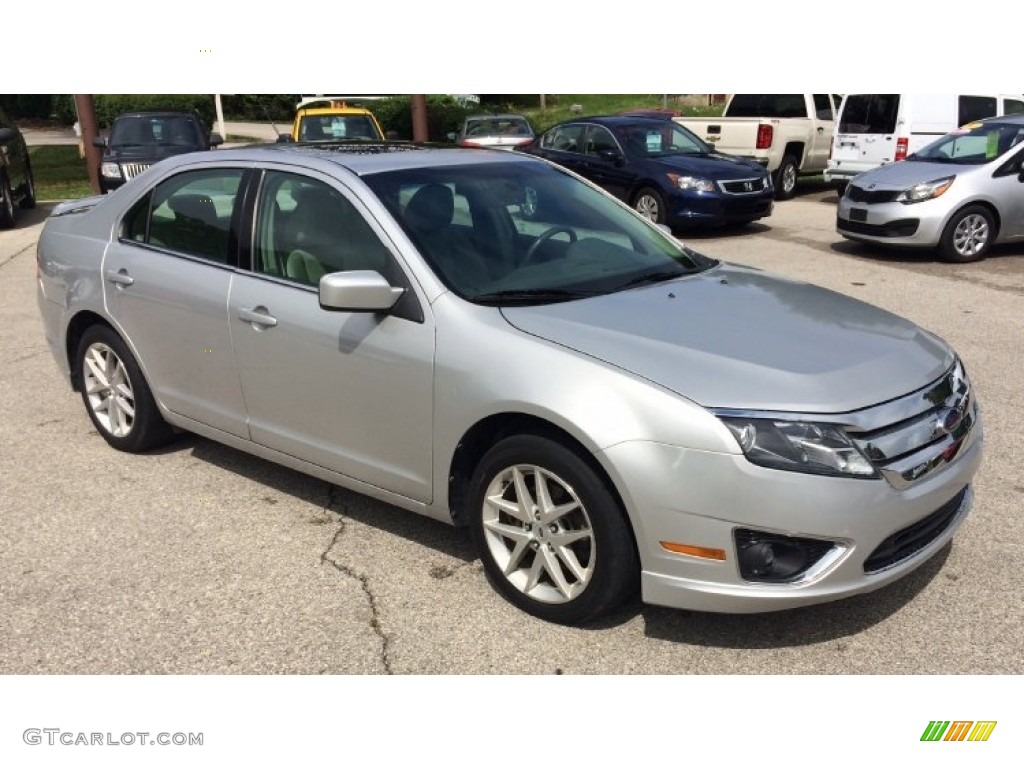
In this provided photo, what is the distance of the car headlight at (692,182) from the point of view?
42.3ft

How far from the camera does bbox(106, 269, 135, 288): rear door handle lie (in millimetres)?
5027

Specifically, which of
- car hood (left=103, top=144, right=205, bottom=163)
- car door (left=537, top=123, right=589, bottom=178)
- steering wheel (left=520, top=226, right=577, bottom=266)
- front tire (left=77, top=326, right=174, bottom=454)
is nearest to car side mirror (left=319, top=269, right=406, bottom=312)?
steering wheel (left=520, top=226, right=577, bottom=266)

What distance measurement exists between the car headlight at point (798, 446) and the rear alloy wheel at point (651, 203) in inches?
399

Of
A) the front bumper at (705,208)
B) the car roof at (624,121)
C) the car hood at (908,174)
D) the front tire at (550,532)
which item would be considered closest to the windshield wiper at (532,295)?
the front tire at (550,532)

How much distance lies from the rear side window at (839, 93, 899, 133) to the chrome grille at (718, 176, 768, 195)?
121 inches

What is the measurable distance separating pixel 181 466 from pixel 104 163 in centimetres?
1139

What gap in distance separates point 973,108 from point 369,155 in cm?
1378

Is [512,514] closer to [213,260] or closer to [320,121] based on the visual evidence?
[213,260]

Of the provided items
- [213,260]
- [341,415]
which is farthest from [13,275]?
[341,415]

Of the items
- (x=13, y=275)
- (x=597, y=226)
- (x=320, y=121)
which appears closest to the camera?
(x=597, y=226)

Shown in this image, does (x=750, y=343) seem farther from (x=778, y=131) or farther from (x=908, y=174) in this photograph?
(x=778, y=131)

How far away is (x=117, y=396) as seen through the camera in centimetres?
539

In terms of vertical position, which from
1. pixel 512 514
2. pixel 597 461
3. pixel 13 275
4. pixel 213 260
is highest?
pixel 213 260

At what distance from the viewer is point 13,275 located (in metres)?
11.3
